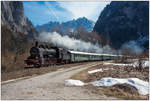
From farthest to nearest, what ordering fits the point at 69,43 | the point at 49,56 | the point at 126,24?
the point at 126,24 → the point at 69,43 → the point at 49,56

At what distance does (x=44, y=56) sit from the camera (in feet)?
94.3

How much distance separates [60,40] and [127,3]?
106563mm

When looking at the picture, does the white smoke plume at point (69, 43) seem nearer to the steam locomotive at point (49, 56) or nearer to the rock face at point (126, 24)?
the steam locomotive at point (49, 56)

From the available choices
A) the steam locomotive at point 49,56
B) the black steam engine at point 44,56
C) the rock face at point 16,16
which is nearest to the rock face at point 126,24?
the rock face at point 16,16

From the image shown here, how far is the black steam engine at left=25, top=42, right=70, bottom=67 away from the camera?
86.6 ft

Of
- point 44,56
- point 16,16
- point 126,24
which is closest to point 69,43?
point 44,56

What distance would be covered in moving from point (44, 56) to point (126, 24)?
376 ft

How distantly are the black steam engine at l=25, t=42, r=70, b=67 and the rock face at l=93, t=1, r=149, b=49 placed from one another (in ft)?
298

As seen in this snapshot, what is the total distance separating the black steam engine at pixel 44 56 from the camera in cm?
2641

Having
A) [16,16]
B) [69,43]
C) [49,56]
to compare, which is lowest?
[49,56]

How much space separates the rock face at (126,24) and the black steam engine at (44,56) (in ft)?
298

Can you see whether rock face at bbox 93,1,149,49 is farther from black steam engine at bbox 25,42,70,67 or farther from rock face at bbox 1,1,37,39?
black steam engine at bbox 25,42,70,67

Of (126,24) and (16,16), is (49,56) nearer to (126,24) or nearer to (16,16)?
(126,24)

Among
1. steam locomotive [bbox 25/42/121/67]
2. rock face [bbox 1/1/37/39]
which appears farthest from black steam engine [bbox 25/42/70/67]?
rock face [bbox 1/1/37/39]
